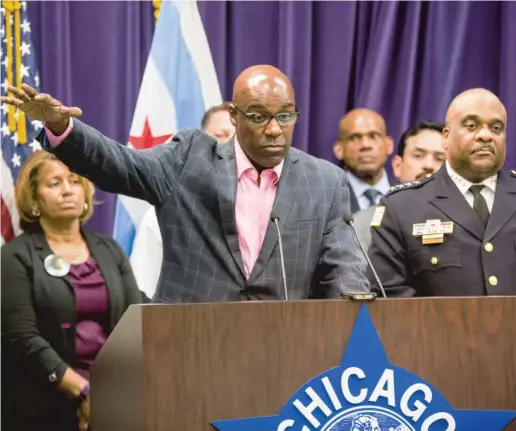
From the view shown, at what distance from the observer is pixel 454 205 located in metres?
3.19

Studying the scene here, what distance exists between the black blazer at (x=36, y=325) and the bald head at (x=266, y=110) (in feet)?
3.85

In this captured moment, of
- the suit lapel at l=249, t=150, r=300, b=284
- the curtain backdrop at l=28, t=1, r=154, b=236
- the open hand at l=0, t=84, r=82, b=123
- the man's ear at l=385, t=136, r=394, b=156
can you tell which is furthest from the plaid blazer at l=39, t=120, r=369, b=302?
the curtain backdrop at l=28, t=1, r=154, b=236

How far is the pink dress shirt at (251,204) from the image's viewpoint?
2.73 m

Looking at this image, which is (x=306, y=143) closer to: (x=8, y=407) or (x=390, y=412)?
(x=8, y=407)

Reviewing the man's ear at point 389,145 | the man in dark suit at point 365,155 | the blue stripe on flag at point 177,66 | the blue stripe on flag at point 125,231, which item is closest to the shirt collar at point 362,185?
the man in dark suit at point 365,155

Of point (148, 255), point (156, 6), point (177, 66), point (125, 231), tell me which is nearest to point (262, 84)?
point (148, 255)

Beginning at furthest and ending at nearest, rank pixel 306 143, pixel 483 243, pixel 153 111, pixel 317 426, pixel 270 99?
pixel 306 143, pixel 153 111, pixel 483 243, pixel 270 99, pixel 317 426

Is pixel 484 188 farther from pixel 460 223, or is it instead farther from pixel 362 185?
pixel 362 185

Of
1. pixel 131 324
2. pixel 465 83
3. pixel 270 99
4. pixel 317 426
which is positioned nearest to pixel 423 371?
pixel 317 426

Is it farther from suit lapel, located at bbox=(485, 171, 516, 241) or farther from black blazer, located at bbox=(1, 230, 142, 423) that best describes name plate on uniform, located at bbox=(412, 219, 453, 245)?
black blazer, located at bbox=(1, 230, 142, 423)

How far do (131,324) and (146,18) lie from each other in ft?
9.83

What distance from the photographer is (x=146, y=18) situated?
4828 millimetres

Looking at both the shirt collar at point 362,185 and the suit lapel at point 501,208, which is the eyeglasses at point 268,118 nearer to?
the suit lapel at point 501,208

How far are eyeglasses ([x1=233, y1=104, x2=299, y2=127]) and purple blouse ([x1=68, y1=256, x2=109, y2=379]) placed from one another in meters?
1.21
